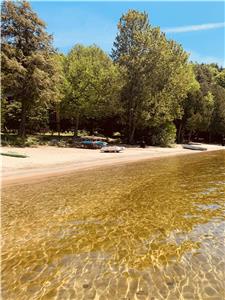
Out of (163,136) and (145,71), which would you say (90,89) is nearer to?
(145,71)

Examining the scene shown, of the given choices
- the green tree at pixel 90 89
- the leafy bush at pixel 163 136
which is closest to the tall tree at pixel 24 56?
the green tree at pixel 90 89

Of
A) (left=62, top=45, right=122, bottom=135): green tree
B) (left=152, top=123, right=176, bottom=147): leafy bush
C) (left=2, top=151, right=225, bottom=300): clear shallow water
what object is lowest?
(left=2, top=151, right=225, bottom=300): clear shallow water

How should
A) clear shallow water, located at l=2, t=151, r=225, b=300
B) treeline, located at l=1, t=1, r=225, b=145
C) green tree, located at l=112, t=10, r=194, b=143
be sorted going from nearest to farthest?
clear shallow water, located at l=2, t=151, r=225, b=300
treeline, located at l=1, t=1, r=225, b=145
green tree, located at l=112, t=10, r=194, b=143

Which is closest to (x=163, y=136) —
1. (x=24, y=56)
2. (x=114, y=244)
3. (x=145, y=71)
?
(x=145, y=71)

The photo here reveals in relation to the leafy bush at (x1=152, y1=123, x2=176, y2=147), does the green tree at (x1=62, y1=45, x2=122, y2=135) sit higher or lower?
higher

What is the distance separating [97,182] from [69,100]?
100 feet

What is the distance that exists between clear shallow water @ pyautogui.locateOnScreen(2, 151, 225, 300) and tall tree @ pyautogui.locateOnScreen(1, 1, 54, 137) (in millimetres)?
23804

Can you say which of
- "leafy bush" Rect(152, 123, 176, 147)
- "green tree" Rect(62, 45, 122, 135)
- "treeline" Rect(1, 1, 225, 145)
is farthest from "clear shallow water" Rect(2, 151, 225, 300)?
"leafy bush" Rect(152, 123, 176, 147)

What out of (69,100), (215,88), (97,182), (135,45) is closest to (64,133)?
(69,100)

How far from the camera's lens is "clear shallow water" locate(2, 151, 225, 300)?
20.9ft

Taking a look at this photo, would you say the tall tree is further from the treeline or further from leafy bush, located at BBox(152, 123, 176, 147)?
leafy bush, located at BBox(152, 123, 176, 147)

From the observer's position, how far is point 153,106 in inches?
1891

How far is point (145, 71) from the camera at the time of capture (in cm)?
4566

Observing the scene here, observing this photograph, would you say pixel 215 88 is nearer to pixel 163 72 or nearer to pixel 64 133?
pixel 163 72
